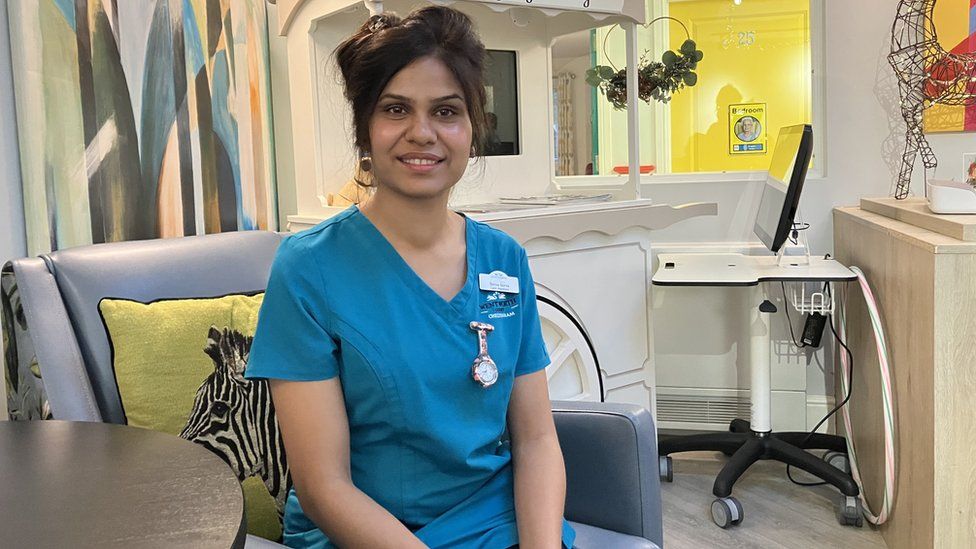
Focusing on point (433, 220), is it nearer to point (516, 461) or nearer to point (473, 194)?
point (516, 461)

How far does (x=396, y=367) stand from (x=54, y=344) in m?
0.57

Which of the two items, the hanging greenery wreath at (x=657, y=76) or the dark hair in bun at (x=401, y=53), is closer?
the dark hair in bun at (x=401, y=53)

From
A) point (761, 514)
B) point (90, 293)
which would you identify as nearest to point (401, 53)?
point (90, 293)

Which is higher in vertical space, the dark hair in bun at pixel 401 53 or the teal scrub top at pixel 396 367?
the dark hair in bun at pixel 401 53

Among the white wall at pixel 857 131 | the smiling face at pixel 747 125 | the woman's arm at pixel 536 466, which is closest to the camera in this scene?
the woman's arm at pixel 536 466

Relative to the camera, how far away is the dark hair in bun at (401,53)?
117 centimetres

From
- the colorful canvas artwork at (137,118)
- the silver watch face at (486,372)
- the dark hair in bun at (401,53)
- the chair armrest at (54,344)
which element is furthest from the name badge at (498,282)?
the colorful canvas artwork at (137,118)

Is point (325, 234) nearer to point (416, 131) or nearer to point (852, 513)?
point (416, 131)

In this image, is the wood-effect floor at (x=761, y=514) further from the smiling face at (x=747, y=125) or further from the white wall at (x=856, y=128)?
the smiling face at (x=747, y=125)

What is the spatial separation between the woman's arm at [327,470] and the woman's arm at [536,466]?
18 centimetres

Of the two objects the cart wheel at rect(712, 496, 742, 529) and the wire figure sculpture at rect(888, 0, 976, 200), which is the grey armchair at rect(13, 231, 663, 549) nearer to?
the cart wheel at rect(712, 496, 742, 529)

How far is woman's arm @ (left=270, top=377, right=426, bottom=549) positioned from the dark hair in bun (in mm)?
354

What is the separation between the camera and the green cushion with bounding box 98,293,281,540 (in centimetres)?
135

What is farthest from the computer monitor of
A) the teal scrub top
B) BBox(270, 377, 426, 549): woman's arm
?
BBox(270, 377, 426, 549): woman's arm
